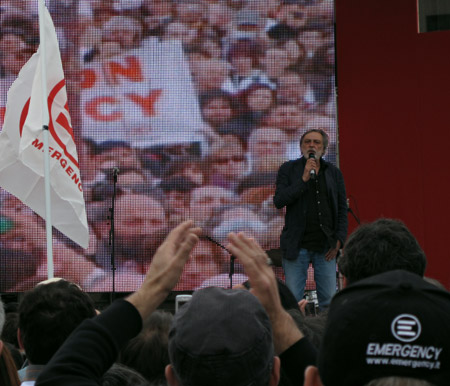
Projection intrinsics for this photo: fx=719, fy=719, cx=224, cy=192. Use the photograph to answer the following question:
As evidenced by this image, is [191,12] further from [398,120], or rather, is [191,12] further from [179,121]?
[398,120]

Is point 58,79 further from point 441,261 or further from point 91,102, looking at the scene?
point 441,261

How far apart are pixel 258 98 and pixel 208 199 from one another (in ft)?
3.80

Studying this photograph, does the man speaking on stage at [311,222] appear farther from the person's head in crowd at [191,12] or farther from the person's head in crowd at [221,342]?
the person's head in crowd at [221,342]

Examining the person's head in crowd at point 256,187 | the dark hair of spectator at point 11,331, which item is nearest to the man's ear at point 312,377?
the dark hair of spectator at point 11,331

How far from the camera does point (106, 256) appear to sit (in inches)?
292

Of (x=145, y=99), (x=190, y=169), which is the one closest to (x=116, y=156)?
(x=145, y=99)

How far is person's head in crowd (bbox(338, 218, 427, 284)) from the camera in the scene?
200cm

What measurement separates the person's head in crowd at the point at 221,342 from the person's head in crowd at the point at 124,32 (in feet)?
21.5

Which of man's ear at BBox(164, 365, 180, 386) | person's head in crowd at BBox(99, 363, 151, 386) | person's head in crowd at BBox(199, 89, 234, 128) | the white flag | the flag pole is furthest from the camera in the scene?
person's head in crowd at BBox(199, 89, 234, 128)

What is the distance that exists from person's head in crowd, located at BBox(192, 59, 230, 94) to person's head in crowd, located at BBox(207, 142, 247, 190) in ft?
2.03

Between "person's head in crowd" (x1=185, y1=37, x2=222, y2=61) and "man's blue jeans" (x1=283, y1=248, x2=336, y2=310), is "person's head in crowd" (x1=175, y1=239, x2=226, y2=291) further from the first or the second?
"person's head in crowd" (x1=185, y1=37, x2=222, y2=61)

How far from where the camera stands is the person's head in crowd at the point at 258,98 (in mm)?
7375

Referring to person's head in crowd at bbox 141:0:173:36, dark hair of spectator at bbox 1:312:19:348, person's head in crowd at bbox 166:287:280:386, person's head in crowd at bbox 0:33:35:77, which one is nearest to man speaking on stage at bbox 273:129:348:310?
person's head in crowd at bbox 141:0:173:36

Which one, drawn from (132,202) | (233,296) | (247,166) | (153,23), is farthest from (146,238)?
(233,296)
